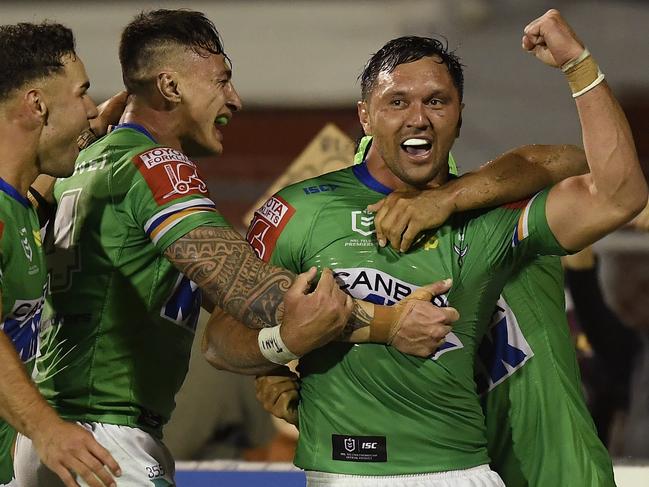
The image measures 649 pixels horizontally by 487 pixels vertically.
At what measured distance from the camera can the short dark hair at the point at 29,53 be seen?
2678 mm

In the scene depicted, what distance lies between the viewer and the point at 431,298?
2641 millimetres

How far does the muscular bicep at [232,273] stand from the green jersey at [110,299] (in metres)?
0.15

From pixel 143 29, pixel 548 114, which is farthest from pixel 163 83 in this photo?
pixel 548 114

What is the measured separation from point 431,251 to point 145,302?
0.72 metres

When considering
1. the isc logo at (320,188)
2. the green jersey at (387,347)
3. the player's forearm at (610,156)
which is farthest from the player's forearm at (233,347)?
the player's forearm at (610,156)

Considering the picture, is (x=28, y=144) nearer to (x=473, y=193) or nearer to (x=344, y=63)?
(x=473, y=193)

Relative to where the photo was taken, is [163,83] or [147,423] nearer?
[147,423]

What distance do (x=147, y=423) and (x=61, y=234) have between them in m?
0.52

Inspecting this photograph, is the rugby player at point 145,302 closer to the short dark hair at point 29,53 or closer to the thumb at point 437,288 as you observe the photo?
the thumb at point 437,288

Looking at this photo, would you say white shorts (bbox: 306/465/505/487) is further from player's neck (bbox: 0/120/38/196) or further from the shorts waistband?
player's neck (bbox: 0/120/38/196)

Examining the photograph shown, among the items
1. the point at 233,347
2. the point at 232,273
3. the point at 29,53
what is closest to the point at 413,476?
the point at 233,347

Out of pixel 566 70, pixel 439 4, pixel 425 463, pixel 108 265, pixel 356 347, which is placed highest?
pixel 439 4

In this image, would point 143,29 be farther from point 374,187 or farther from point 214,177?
point 214,177

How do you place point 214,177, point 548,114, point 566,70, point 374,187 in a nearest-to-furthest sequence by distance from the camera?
1. point 566,70
2. point 374,187
3. point 214,177
4. point 548,114
